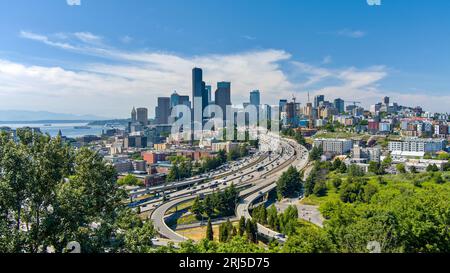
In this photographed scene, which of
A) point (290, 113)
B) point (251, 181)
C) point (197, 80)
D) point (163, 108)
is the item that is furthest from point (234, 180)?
point (290, 113)

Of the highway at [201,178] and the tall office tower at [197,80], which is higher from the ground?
the tall office tower at [197,80]

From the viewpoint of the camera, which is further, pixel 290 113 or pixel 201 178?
pixel 290 113

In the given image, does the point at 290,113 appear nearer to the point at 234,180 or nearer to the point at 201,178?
the point at 201,178

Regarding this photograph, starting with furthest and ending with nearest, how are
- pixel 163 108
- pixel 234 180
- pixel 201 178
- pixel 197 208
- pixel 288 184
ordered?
pixel 201 178 → pixel 234 180 → pixel 163 108 → pixel 288 184 → pixel 197 208

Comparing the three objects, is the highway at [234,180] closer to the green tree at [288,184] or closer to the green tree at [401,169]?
the green tree at [288,184]

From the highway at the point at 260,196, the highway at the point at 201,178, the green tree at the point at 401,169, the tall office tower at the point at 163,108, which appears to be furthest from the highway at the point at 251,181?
the green tree at the point at 401,169

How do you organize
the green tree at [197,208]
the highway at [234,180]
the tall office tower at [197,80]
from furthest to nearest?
the highway at [234,180], the green tree at [197,208], the tall office tower at [197,80]

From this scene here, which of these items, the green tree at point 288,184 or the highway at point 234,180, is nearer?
the highway at point 234,180
